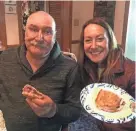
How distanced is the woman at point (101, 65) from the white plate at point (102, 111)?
0.06 meters

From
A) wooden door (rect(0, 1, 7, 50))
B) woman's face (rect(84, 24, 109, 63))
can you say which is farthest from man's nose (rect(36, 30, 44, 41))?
wooden door (rect(0, 1, 7, 50))

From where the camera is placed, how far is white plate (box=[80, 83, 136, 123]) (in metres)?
1.10

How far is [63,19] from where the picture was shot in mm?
3086

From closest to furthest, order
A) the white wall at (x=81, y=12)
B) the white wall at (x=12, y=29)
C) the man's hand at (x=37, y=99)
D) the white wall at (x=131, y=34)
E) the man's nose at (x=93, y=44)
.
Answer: the man's hand at (x=37, y=99), the man's nose at (x=93, y=44), the white wall at (x=131, y=34), the white wall at (x=12, y=29), the white wall at (x=81, y=12)

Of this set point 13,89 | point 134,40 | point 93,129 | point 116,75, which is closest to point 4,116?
point 13,89

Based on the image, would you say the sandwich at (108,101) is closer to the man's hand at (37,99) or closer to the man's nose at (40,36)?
the man's hand at (37,99)

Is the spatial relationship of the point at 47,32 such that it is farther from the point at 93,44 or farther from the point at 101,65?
the point at 101,65

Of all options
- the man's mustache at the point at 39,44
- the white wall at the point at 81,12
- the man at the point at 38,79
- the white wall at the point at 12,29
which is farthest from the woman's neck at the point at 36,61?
the white wall at the point at 81,12

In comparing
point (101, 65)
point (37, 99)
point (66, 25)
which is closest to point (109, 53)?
point (101, 65)

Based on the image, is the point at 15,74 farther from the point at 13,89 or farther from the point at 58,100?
the point at 58,100

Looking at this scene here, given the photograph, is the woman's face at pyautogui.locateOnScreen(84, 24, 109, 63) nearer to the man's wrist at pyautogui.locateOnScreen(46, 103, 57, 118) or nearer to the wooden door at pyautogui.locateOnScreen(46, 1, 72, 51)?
the man's wrist at pyautogui.locateOnScreen(46, 103, 57, 118)

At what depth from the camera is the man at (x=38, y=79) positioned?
120 cm

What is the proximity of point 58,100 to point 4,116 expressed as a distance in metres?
0.31

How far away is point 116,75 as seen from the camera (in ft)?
4.16
